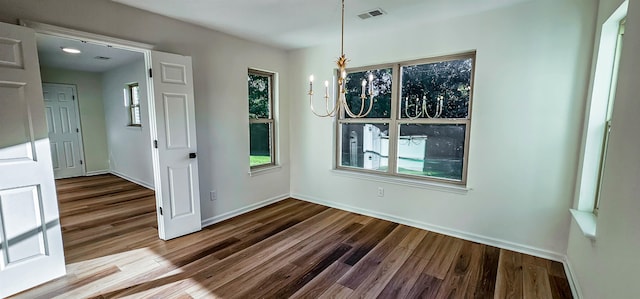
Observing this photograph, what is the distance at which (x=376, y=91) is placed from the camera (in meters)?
3.73

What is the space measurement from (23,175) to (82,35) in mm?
1245

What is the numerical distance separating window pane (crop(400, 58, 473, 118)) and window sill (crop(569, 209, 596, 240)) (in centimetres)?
133

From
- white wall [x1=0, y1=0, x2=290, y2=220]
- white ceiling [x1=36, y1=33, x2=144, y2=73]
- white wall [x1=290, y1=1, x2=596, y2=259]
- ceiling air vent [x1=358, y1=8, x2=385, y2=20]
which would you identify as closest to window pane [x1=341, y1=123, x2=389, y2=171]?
white wall [x1=290, y1=1, x2=596, y2=259]

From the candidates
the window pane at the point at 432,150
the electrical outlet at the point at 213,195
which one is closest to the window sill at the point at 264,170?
the electrical outlet at the point at 213,195

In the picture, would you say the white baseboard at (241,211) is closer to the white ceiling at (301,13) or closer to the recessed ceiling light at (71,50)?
the white ceiling at (301,13)

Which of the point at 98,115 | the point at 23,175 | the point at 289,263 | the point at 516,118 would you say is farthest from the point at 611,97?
the point at 98,115

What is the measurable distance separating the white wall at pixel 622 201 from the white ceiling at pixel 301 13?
1.25 m

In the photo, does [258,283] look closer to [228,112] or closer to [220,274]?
[220,274]

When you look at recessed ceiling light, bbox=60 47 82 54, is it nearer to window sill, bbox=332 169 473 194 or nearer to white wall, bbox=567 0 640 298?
window sill, bbox=332 169 473 194

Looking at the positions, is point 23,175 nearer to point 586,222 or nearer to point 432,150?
point 432,150

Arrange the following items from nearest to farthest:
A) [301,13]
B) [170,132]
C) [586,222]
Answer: [586,222], [301,13], [170,132]

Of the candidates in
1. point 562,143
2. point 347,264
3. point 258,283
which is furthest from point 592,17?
point 258,283

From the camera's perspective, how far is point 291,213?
3.91 meters

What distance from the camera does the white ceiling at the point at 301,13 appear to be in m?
2.55
